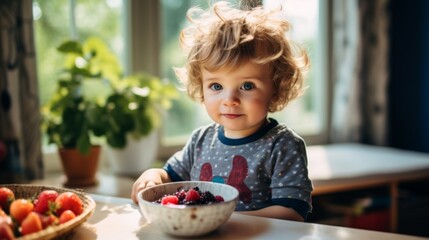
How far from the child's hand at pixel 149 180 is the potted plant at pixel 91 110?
854 millimetres

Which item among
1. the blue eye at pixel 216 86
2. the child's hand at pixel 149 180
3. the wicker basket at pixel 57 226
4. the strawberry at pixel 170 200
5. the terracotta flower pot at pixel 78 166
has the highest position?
the blue eye at pixel 216 86

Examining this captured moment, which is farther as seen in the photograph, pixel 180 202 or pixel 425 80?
pixel 425 80

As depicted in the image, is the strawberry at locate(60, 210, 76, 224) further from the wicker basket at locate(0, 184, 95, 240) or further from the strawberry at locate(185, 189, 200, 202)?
the strawberry at locate(185, 189, 200, 202)

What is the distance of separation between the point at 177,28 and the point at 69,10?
60 centimetres

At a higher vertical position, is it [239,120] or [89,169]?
[239,120]

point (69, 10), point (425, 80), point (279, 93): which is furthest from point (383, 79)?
point (279, 93)

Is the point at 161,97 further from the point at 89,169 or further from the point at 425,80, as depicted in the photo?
the point at 425,80

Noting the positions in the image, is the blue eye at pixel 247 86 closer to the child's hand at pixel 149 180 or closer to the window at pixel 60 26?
the child's hand at pixel 149 180

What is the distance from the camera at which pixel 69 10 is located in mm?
2410

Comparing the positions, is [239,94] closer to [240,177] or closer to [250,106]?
[250,106]

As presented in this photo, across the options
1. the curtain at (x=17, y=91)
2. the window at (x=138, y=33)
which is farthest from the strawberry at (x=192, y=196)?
the window at (x=138, y=33)

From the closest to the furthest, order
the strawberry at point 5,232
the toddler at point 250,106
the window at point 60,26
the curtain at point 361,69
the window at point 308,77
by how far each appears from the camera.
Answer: the strawberry at point 5,232 → the toddler at point 250,106 → the window at point 60,26 → the window at point 308,77 → the curtain at point 361,69

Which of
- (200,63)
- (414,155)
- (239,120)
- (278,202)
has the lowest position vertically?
(414,155)

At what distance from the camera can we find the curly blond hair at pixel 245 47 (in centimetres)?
108
